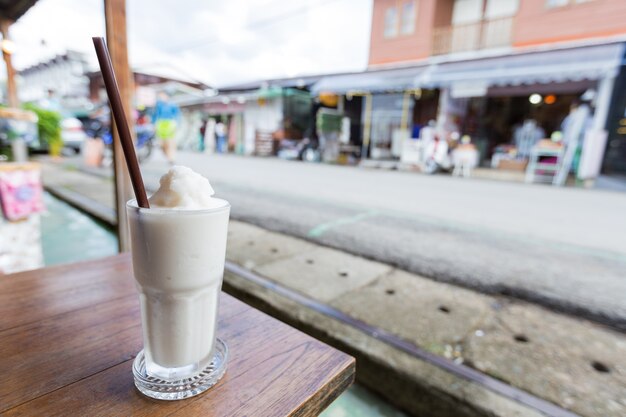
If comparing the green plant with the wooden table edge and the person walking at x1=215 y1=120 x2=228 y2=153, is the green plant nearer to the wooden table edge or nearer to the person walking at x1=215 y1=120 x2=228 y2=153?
the person walking at x1=215 y1=120 x2=228 y2=153

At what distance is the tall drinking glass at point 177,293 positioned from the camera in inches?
19.6

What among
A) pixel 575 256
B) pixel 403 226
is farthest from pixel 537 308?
pixel 403 226

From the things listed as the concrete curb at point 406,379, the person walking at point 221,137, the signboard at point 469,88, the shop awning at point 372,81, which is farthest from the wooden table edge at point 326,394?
the person walking at point 221,137

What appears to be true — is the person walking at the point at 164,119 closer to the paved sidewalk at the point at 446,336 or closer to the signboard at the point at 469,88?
the paved sidewalk at the point at 446,336

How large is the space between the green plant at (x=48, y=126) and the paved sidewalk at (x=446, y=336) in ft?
29.0

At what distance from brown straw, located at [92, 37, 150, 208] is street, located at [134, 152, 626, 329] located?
1.78m

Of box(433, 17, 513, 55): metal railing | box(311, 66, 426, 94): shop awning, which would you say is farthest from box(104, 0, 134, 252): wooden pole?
box(433, 17, 513, 55): metal railing

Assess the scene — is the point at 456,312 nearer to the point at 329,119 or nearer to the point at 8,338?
the point at 8,338

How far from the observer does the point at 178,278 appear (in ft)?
1.70

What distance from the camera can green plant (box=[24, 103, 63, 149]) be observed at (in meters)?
8.14

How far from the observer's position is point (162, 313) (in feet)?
1.77

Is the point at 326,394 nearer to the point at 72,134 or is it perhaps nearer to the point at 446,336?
the point at 446,336

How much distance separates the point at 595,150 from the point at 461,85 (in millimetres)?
3227

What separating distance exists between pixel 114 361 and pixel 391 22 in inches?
488
